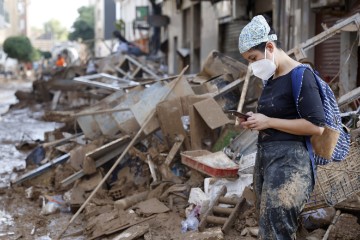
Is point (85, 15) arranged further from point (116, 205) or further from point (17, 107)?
point (116, 205)

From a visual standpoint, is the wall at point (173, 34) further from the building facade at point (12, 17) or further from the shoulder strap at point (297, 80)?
the shoulder strap at point (297, 80)

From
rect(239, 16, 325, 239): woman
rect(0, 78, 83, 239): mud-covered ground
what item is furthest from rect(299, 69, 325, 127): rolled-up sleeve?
rect(0, 78, 83, 239): mud-covered ground

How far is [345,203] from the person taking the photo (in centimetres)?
457

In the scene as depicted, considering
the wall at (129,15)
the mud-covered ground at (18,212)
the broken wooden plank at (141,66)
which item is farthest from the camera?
the wall at (129,15)

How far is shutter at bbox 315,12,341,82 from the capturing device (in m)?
9.30

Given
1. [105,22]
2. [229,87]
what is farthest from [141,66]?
[105,22]

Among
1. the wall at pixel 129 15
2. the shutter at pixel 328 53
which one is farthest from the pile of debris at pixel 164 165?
the wall at pixel 129 15

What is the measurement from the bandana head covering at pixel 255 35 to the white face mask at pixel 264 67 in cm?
10

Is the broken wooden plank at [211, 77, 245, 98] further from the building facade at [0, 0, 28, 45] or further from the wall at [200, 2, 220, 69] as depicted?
the building facade at [0, 0, 28, 45]

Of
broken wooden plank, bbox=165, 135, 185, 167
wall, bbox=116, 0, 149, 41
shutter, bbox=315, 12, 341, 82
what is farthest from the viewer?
wall, bbox=116, 0, 149, 41

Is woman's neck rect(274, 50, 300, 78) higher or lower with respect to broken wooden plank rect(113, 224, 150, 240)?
higher

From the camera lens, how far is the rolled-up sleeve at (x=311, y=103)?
9.56 ft

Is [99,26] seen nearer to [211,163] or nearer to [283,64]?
[211,163]

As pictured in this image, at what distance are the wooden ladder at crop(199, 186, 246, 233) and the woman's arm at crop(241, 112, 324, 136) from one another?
2.05m
